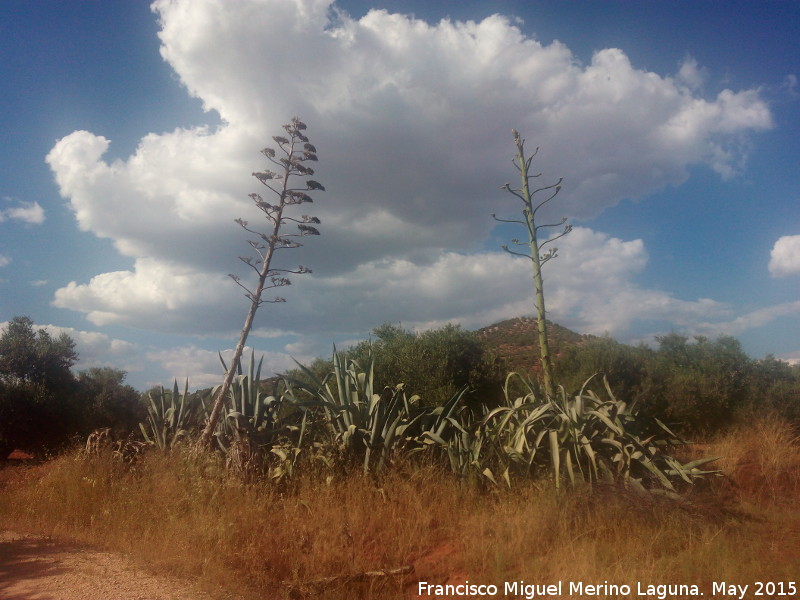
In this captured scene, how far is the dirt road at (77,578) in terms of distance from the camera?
487 cm

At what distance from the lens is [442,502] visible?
6.54 metres

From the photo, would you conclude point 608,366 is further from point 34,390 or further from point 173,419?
point 34,390

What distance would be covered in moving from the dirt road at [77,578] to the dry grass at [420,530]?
0.28 metres

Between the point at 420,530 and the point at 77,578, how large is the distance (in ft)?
12.3

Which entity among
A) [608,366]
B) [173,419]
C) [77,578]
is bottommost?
[77,578]

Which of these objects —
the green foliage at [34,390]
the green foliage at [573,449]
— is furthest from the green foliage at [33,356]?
the green foliage at [573,449]

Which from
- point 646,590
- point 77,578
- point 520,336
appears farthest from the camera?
point 520,336

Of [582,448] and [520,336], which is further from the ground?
[520,336]

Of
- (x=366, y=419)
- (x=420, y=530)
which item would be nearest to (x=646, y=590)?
(x=420, y=530)

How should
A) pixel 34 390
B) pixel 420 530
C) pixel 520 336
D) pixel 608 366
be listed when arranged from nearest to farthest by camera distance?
pixel 420 530, pixel 608 366, pixel 34 390, pixel 520 336

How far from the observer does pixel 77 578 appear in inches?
207

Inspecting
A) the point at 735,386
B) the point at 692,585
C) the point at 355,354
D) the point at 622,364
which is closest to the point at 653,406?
the point at 622,364

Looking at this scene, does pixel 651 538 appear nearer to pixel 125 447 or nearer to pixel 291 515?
pixel 291 515

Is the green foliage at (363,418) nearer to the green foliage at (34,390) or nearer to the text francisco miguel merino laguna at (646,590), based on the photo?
the text francisco miguel merino laguna at (646,590)
